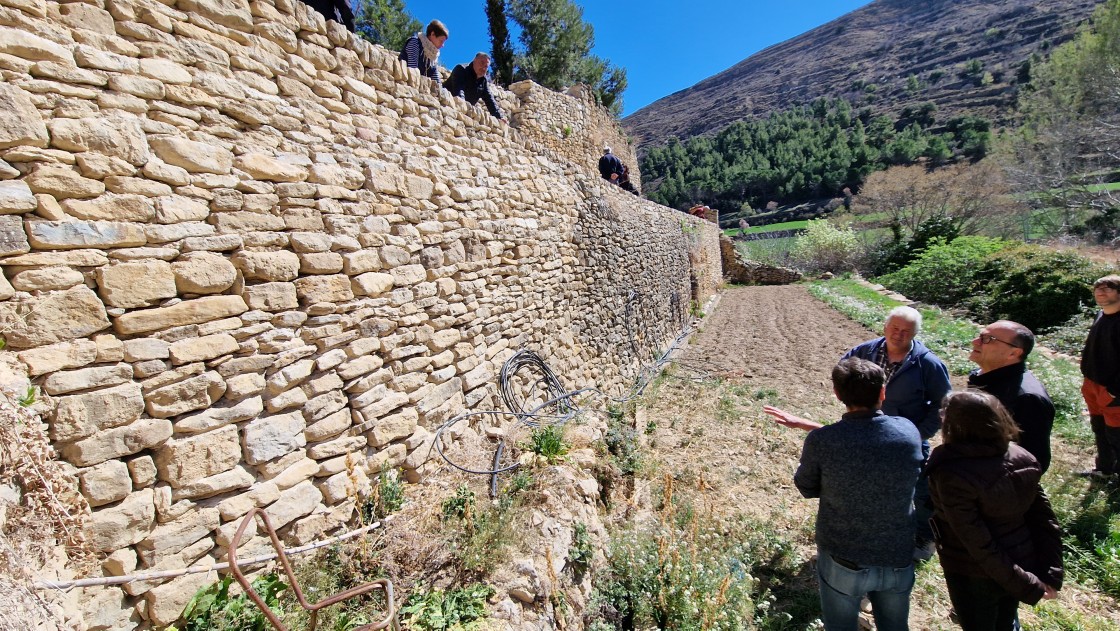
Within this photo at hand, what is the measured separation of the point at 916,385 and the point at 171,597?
4.42m

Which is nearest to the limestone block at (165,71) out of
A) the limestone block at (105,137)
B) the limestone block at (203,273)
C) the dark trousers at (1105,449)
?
the limestone block at (105,137)

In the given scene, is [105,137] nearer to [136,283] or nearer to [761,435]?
[136,283]

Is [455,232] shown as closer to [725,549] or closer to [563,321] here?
[563,321]

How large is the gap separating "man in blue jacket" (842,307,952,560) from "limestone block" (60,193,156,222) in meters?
4.19

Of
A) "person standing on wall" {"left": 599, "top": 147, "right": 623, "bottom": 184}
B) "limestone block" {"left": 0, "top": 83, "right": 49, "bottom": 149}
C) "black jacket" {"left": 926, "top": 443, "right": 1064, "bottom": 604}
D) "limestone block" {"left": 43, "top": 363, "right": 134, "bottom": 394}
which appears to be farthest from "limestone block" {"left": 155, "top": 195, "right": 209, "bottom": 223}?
"person standing on wall" {"left": 599, "top": 147, "right": 623, "bottom": 184}

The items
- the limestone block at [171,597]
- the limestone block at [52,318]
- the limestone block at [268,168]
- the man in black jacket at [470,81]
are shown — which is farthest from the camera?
the man in black jacket at [470,81]

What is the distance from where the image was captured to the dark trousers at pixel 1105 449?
14.2ft

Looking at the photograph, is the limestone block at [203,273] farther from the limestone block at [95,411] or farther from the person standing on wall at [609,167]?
the person standing on wall at [609,167]

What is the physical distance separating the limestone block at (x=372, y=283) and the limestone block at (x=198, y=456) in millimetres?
1180

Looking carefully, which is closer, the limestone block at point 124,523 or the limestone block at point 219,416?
the limestone block at point 124,523

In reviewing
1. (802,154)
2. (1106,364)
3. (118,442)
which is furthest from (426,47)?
(802,154)

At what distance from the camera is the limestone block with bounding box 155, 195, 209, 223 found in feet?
7.92

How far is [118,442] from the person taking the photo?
Result: 220cm

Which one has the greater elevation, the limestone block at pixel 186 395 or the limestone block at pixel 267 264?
the limestone block at pixel 267 264
